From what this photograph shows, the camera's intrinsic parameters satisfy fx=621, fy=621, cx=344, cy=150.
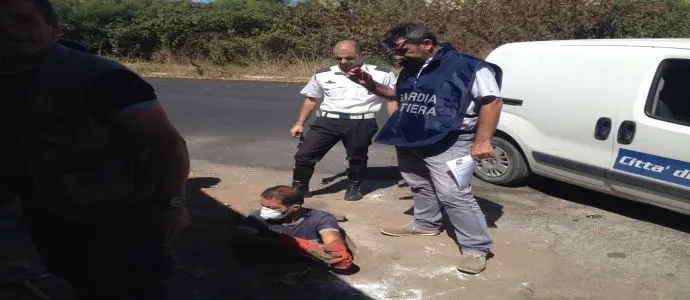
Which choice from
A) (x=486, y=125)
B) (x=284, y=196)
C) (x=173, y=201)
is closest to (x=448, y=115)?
(x=486, y=125)

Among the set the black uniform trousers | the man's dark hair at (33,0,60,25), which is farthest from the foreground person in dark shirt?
the black uniform trousers

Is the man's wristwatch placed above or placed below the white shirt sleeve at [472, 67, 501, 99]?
below

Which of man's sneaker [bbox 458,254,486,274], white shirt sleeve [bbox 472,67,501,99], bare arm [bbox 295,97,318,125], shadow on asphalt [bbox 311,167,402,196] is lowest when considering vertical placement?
shadow on asphalt [bbox 311,167,402,196]

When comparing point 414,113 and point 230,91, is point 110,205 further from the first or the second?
point 230,91

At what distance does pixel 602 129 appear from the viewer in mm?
5250

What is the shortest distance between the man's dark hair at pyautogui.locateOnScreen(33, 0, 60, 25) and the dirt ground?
199cm

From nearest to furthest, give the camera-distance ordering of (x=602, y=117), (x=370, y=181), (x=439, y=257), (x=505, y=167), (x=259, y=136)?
(x=439, y=257) < (x=602, y=117) < (x=505, y=167) < (x=370, y=181) < (x=259, y=136)

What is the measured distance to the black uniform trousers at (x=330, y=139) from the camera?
5.59m

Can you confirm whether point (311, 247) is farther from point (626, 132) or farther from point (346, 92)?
point (626, 132)

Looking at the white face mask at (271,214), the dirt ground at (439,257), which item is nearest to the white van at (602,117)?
the dirt ground at (439,257)

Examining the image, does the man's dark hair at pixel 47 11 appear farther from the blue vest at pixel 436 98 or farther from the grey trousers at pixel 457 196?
the grey trousers at pixel 457 196

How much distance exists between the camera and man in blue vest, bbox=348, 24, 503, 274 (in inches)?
158

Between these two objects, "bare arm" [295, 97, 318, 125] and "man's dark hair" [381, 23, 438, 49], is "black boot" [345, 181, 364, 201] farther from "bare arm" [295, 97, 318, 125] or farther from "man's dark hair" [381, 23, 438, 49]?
"man's dark hair" [381, 23, 438, 49]

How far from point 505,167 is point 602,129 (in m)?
1.24
